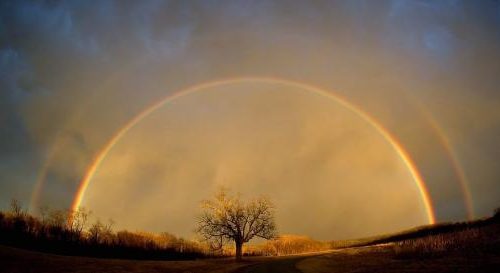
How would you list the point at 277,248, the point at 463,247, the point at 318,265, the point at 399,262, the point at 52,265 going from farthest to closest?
the point at 277,248, the point at 318,265, the point at 463,247, the point at 52,265, the point at 399,262

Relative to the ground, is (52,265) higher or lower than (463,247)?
lower

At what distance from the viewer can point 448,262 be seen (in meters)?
41.1

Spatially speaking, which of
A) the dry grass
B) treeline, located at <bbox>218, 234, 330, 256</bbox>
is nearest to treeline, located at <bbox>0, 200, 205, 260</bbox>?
treeline, located at <bbox>218, 234, 330, 256</bbox>

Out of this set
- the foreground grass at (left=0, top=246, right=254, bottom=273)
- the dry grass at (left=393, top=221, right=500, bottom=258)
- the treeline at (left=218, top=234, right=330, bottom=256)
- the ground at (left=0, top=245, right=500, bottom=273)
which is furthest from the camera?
the treeline at (left=218, top=234, right=330, bottom=256)

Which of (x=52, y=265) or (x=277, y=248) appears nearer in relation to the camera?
(x=52, y=265)

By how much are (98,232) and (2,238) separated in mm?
21878

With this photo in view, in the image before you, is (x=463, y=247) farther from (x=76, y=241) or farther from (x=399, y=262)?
(x=76, y=241)

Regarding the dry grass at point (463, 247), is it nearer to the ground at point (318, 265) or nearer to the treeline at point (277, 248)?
the ground at point (318, 265)

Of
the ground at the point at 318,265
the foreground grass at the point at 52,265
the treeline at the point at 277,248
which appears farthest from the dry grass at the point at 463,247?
the treeline at the point at 277,248

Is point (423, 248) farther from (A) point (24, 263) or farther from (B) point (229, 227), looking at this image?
(A) point (24, 263)

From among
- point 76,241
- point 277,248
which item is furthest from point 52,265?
point 277,248

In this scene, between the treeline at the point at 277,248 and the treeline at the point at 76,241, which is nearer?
the treeline at the point at 76,241

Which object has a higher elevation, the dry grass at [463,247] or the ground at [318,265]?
the dry grass at [463,247]

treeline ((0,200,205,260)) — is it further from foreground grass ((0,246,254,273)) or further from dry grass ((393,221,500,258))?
dry grass ((393,221,500,258))
